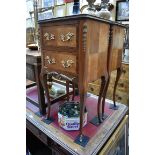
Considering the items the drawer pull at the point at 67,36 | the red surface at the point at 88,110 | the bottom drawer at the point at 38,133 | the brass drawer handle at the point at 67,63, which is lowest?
the bottom drawer at the point at 38,133

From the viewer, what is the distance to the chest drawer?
90cm

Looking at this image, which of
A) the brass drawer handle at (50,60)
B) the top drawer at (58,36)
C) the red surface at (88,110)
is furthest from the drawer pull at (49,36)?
the red surface at (88,110)

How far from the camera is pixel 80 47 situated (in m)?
0.83

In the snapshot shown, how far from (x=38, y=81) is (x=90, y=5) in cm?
69

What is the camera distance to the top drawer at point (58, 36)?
0.86 metres

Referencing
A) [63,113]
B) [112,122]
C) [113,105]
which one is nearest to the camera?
[63,113]

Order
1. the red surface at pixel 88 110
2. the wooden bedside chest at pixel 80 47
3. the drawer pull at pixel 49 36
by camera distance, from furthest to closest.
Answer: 1. the red surface at pixel 88 110
2. the drawer pull at pixel 49 36
3. the wooden bedside chest at pixel 80 47

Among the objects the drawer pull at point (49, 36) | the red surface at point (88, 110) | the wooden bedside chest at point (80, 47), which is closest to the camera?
the wooden bedside chest at point (80, 47)

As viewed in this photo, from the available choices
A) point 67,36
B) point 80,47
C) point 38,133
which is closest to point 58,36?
point 67,36

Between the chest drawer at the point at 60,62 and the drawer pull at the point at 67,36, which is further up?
the drawer pull at the point at 67,36

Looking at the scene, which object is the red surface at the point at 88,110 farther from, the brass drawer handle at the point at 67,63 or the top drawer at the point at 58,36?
the top drawer at the point at 58,36
